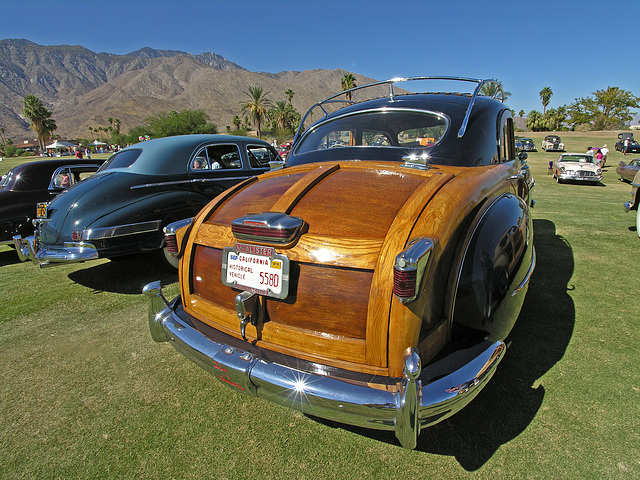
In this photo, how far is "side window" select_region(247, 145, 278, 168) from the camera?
586 cm

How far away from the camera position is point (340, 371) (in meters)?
1.57

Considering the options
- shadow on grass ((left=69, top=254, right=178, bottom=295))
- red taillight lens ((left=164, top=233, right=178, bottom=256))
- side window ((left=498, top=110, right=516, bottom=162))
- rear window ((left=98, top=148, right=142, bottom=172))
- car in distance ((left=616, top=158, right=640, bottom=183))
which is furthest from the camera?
car in distance ((left=616, top=158, right=640, bottom=183))

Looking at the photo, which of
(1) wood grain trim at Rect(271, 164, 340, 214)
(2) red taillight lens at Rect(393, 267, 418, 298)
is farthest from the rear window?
(2) red taillight lens at Rect(393, 267, 418, 298)

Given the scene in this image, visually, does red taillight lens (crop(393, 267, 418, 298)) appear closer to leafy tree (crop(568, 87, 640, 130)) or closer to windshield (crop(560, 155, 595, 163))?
windshield (crop(560, 155, 595, 163))

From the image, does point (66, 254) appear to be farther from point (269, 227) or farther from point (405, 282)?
point (405, 282)

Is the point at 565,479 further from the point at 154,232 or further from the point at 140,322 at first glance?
the point at 154,232

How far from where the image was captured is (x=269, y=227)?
1675 mm

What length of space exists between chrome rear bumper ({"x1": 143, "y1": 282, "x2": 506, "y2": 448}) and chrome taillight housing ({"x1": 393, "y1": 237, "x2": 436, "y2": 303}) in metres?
0.23

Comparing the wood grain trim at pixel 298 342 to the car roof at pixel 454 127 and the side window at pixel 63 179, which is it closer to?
the car roof at pixel 454 127

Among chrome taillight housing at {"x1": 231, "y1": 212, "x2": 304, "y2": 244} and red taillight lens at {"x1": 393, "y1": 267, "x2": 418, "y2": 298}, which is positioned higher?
chrome taillight housing at {"x1": 231, "y1": 212, "x2": 304, "y2": 244}

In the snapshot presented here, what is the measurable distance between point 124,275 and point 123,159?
62.8 inches

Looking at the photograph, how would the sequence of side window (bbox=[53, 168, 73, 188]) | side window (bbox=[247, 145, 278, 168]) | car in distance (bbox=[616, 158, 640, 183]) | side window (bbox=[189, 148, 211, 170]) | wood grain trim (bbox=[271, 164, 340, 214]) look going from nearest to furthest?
wood grain trim (bbox=[271, 164, 340, 214])
side window (bbox=[189, 148, 211, 170])
side window (bbox=[53, 168, 73, 188])
side window (bbox=[247, 145, 278, 168])
car in distance (bbox=[616, 158, 640, 183])

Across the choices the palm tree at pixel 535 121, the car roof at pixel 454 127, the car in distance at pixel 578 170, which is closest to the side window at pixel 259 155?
the car roof at pixel 454 127

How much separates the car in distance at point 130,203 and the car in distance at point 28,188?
109cm
